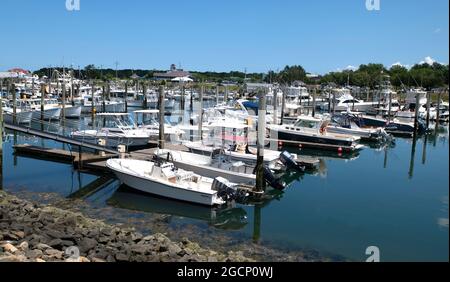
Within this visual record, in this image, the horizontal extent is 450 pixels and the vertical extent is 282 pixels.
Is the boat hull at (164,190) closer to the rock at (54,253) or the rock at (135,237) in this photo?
the rock at (135,237)

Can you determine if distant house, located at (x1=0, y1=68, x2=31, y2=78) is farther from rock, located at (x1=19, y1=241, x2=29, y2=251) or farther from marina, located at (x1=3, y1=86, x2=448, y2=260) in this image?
rock, located at (x1=19, y1=241, x2=29, y2=251)

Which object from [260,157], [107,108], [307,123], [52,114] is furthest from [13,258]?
[107,108]

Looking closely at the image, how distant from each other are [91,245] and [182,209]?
6.04 meters

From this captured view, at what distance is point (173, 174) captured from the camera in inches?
722

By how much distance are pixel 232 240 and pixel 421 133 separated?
34302 millimetres

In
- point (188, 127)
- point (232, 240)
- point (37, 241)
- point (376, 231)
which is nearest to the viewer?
point (37, 241)

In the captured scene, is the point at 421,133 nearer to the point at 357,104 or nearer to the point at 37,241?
the point at 357,104

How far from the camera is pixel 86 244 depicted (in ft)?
37.6

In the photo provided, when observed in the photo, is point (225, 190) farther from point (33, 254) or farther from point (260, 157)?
point (33, 254)

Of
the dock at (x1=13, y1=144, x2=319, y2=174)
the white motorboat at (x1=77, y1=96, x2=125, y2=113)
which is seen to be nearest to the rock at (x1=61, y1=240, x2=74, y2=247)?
the dock at (x1=13, y1=144, x2=319, y2=174)

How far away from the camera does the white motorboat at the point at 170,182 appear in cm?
1733

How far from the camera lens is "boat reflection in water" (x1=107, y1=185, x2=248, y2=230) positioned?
16312 millimetres

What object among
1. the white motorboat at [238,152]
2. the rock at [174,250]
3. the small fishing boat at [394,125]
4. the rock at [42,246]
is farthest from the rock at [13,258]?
the small fishing boat at [394,125]
